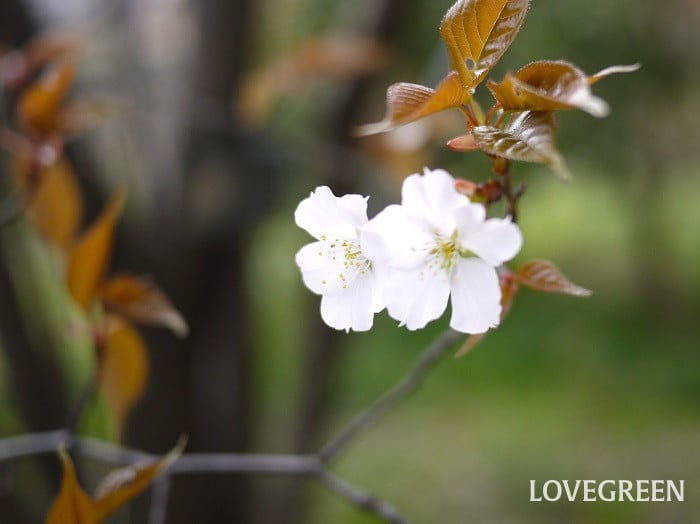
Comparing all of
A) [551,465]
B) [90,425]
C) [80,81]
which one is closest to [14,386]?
[80,81]

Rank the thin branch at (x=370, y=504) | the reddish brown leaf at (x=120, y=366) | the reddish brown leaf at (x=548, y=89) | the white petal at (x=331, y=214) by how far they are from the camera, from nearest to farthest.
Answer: the reddish brown leaf at (x=548, y=89) → the white petal at (x=331, y=214) → the thin branch at (x=370, y=504) → the reddish brown leaf at (x=120, y=366)

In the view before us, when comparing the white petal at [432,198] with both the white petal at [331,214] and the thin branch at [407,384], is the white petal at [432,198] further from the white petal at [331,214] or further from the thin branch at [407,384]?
the thin branch at [407,384]

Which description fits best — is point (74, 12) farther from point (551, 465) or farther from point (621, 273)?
point (621, 273)

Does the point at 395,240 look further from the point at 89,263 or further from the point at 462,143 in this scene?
the point at 89,263

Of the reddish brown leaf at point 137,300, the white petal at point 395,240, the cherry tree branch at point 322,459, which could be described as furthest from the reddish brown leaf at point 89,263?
the white petal at point 395,240

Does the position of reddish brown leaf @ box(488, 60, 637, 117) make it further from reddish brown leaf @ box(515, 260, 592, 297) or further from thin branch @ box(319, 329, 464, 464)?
thin branch @ box(319, 329, 464, 464)

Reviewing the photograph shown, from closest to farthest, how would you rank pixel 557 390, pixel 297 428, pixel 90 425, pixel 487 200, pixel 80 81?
pixel 487 200
pixel 80 81
pixel 297 428
pixel 90 425
pixel 557 390
